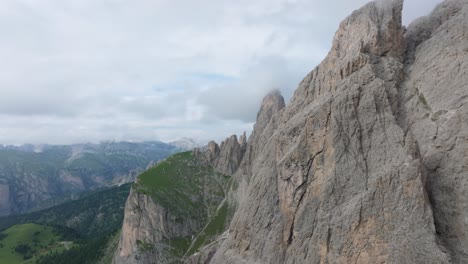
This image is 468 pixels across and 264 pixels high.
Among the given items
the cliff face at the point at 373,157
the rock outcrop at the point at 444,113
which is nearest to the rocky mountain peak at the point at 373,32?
the cliff face at the point at 373,157

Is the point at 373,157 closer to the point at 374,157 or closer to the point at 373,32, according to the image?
the point at 374,157

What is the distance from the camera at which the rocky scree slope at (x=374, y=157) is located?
162 ft

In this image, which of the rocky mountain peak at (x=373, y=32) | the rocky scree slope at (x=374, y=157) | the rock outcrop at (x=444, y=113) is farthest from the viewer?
the rocky mountain peak at (x=373, y=32)

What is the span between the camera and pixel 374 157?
5562 centimetres

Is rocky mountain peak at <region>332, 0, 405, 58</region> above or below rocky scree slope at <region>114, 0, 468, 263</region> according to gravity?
above

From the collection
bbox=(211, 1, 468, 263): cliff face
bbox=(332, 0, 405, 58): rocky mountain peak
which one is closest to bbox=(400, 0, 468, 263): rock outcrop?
bbox=(211, 1, 468, 263): cliff face

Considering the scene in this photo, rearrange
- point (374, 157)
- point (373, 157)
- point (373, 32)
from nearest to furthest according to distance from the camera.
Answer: point (374, 157)
point (373, 157)
point (373, 32)

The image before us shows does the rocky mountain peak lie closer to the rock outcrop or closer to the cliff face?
the cliff face

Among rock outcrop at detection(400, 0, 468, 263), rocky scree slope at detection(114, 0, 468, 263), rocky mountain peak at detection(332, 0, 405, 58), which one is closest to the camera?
rock outcrop at detection(400, 0, 468, 263)

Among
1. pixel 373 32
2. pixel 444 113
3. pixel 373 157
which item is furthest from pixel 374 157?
pixel 373 32

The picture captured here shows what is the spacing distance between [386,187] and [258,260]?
30168 millimetres

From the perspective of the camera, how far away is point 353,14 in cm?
7469

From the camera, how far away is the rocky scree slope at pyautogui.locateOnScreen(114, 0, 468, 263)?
162ft

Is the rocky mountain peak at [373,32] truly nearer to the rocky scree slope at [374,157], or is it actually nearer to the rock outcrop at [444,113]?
the rocky scree slope at [374,157]
